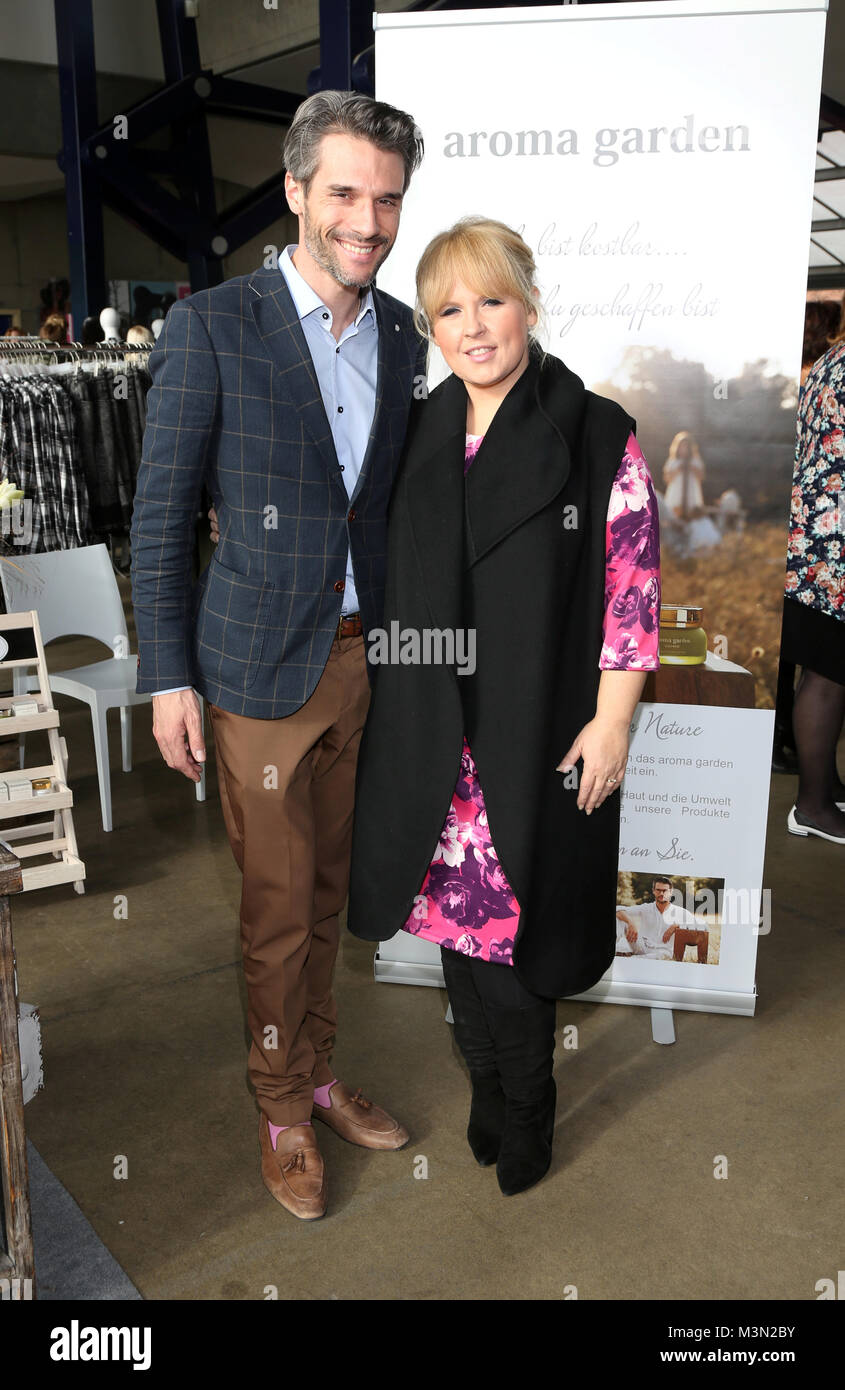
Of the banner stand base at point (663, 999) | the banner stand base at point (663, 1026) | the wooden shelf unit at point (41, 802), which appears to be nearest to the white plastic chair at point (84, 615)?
the wooden shelf unit at point (41, 802)

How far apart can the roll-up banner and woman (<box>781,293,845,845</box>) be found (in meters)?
1.15

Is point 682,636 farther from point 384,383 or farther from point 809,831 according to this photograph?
point 809,831

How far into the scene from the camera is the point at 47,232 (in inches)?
478

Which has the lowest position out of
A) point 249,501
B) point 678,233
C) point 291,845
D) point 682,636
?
point 291,845

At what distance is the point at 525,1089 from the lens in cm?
209

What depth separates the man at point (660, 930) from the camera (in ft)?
8.96

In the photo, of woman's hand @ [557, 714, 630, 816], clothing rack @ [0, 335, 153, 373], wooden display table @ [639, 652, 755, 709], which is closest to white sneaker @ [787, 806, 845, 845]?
wooden display table @ [639, 652, 755, 709]

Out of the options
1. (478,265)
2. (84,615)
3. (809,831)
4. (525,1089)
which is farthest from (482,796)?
(84,615)

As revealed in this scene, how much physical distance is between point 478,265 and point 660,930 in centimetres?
163

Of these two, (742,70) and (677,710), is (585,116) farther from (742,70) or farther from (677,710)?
(677,710)

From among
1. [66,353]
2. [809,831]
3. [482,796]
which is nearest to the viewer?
[482,796]

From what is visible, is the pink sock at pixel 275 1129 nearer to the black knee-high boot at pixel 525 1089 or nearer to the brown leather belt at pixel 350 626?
the black knee-high boot at pixel 525 1089

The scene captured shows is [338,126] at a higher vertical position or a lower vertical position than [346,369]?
higher

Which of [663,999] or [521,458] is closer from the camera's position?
[521,458]
